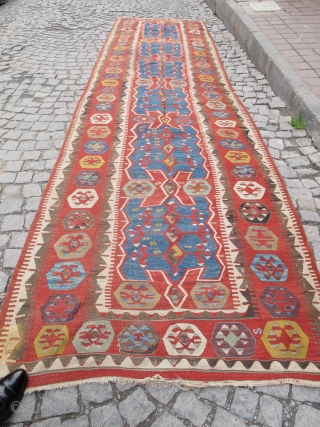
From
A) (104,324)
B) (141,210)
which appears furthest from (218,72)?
(104,324)

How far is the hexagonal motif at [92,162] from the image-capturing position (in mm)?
4047

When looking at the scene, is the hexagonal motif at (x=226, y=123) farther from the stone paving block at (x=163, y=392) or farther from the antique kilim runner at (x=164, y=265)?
the stone paving block at (x=163, y=392)

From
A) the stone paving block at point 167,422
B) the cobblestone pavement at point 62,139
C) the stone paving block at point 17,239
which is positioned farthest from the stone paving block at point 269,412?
the stone paving block at point 17,239

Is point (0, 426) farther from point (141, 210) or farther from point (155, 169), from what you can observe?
point (155, 169)

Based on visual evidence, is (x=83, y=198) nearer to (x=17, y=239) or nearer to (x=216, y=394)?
(x=17, y=239)

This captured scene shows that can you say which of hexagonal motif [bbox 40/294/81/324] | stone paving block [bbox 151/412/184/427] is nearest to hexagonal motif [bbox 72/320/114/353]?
hexagonal motif [bbox 40/294/81/324]

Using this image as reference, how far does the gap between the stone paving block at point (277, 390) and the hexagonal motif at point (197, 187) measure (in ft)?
6.25

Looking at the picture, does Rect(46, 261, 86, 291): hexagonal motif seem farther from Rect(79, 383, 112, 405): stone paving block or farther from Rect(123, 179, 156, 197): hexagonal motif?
Rect(123, 179, 156, 197): hexagonal motif

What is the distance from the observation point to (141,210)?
3.52 metres

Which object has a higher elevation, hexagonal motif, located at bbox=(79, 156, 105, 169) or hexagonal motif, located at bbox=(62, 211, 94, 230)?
hexagonal motif, located at bbox=(79, 156, 105, 169)

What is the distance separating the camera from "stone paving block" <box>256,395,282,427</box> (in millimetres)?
2178

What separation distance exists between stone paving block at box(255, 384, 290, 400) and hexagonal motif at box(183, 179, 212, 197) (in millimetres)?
1905

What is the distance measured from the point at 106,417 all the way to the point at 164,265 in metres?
1.20

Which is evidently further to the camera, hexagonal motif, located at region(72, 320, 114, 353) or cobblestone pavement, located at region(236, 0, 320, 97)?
cobblestone pavement, located at region(236, 0, 320, 97)
